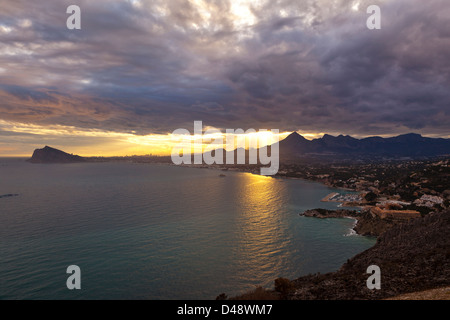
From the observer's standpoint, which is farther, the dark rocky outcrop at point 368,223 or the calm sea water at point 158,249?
the dark rocky outcrop at point 368,223

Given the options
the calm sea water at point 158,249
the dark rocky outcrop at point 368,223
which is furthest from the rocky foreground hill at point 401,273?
the dark rocky outcrop at point 368,223

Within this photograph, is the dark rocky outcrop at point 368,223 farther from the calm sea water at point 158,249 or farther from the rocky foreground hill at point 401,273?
the rocky foreground hill at point 401,273

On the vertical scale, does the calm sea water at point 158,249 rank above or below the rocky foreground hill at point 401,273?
below

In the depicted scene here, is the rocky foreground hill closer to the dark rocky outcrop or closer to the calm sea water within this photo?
the calm sea water

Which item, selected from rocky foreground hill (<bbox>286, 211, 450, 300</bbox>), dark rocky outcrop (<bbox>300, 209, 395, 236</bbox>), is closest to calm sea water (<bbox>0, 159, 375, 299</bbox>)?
dark rocky outcrop (<bbox>300, 209, 395, 236</bbox>)

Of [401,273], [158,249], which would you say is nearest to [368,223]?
[401,273]

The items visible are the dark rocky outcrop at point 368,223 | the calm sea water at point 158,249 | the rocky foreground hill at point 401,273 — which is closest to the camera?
the rocky foreground hill at point 401,273
